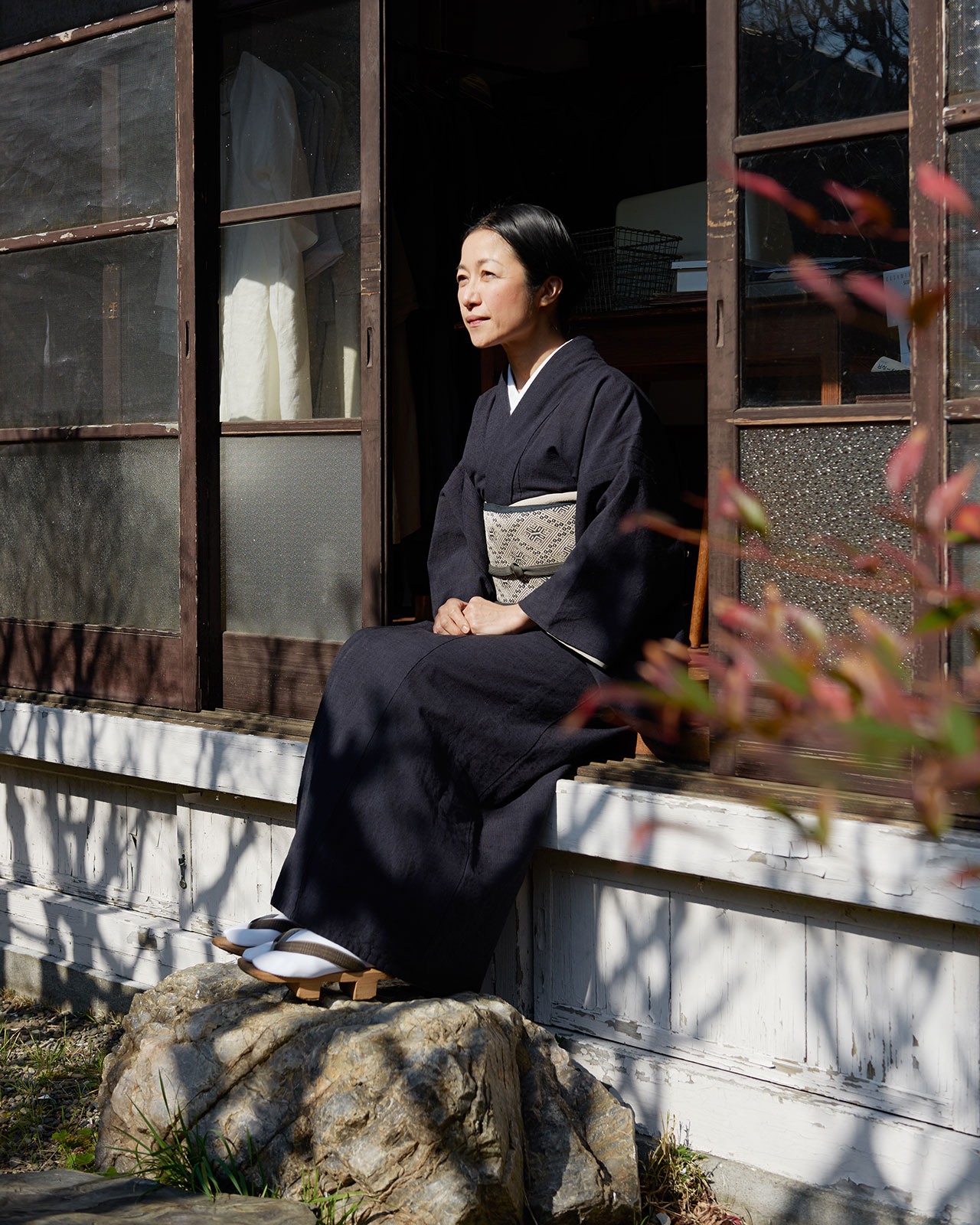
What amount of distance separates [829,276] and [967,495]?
50 cm

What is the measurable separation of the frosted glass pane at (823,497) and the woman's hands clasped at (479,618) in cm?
52

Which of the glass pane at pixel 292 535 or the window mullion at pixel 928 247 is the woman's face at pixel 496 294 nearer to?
the glass pane at pixel 292 535

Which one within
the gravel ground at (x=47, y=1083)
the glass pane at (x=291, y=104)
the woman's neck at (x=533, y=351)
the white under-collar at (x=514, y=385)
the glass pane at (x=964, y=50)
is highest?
the glass pane at (x=291, y=104)

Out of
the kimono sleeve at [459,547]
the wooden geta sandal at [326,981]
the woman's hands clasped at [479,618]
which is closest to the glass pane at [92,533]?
the kimono sleeve at [459,547]

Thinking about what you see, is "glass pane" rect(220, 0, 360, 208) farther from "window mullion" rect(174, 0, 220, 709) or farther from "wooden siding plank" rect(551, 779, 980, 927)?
"wooden siding plank" rect(551, 779, 980, 927)

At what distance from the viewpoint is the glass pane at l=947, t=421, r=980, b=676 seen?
7.77ft

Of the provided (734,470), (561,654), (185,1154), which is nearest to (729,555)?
(734,470)

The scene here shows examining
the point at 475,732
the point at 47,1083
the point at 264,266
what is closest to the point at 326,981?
the point at 475,732

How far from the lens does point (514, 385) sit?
315 cm

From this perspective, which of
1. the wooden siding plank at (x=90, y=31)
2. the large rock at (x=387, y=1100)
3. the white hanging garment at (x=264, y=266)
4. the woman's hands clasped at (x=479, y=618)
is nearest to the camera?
the large rock at (x=387, y=1100)

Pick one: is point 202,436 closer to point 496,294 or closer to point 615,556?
point 496,294

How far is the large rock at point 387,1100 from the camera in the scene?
2264 mm

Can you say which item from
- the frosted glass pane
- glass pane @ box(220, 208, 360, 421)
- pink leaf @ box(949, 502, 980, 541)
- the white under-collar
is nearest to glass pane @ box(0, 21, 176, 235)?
glass pane @ box(220, 208, 360, 421)

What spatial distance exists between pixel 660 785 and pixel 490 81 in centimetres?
403
